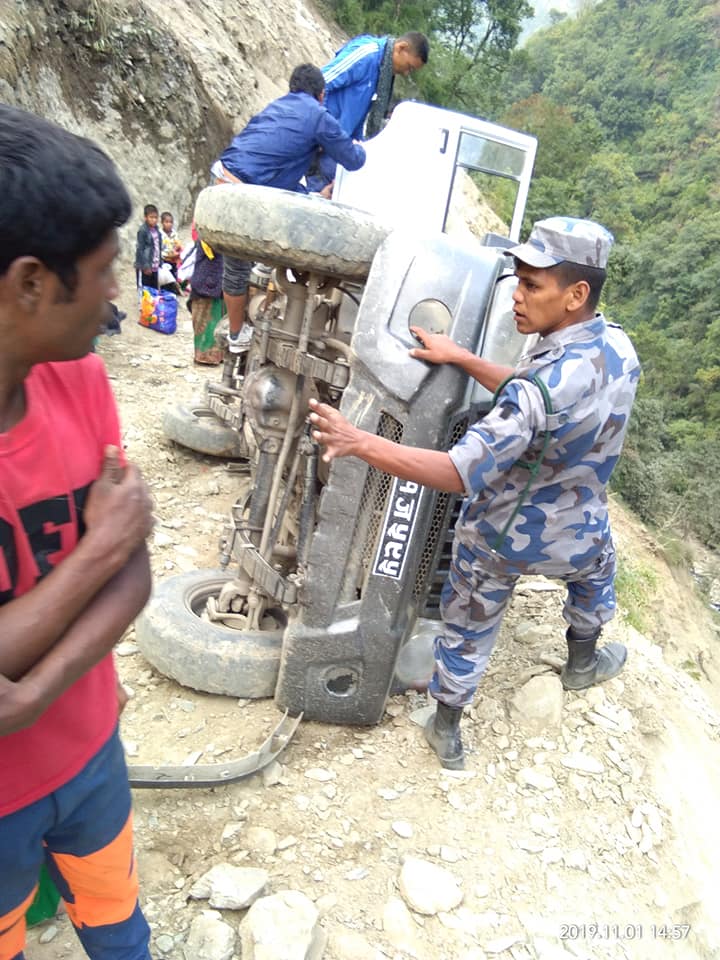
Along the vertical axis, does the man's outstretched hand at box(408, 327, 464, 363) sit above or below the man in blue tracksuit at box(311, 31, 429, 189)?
below

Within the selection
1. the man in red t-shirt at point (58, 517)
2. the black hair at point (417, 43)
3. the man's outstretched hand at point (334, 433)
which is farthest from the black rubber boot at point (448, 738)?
the black hair at point (417, 43)

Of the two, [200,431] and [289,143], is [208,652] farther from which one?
[289,143]

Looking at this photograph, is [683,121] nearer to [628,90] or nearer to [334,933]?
[628,90]

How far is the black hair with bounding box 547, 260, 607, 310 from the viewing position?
1.93 m

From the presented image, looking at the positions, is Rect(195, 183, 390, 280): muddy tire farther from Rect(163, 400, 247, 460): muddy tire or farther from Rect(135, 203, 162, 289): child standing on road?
Rect(135, 203, 162, 289): child standing on road

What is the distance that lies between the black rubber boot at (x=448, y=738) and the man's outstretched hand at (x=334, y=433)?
1.14 metres

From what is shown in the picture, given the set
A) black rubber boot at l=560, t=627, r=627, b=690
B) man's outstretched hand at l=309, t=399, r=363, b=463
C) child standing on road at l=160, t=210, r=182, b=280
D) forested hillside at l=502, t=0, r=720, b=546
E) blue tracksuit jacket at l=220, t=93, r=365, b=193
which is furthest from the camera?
forested hillside at l=502, t=0, r=720, b=546

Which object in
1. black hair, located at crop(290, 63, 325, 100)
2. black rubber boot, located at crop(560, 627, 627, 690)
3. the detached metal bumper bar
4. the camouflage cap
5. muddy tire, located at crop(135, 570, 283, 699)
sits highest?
black hair, located at crop(290, 63, 325, 100)

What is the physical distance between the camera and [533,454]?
6.71 ft

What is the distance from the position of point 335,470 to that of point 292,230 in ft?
2.52

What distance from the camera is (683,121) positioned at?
5294cm

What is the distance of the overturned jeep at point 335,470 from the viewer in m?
2.18

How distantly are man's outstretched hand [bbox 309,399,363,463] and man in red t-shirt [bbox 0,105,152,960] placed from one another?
709 mm

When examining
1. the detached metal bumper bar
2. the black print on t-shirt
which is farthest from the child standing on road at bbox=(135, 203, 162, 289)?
the black print on t-shirt
